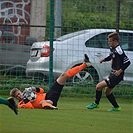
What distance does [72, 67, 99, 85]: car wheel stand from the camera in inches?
630

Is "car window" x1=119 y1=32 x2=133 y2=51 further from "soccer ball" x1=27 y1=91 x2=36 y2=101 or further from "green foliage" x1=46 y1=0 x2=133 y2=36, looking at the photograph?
"soccer ball" x1=27 y1=91 x2=36 y2=101

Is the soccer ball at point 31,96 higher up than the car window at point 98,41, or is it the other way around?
the car window at point 98,41

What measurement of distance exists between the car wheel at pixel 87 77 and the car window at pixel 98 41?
58cm

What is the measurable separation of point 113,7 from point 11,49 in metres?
2.69

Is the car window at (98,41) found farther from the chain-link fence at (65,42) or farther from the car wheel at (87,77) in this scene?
the car wheel at (87,77)

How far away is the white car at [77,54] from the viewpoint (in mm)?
15891

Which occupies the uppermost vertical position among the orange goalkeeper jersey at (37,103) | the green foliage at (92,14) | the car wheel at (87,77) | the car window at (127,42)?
the green foliage at (92,14)

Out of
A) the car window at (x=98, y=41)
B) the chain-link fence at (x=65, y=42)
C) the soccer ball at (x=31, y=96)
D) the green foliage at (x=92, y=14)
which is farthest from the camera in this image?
the green foliage at (x=92, y=14)

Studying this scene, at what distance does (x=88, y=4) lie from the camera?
16469 millimetres

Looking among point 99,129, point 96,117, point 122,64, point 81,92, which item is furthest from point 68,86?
point 99,129

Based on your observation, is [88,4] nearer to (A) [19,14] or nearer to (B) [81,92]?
(B) [81,92]

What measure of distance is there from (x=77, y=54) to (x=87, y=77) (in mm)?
599

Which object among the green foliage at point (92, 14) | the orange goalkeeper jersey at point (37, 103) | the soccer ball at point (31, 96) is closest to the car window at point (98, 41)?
the green foliage at point (92, 14)

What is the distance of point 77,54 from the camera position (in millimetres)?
16125
